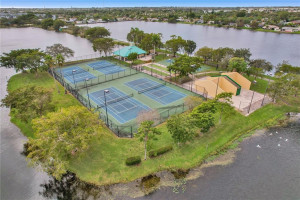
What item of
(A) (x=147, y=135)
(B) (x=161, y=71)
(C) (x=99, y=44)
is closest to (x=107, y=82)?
(B) (x=161, y=71)

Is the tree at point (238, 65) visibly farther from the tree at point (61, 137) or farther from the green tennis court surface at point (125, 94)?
the tree at point (61, 137)

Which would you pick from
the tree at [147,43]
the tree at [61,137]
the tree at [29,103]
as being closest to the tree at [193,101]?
the tree at [61,137]

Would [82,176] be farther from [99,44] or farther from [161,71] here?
[99,44]

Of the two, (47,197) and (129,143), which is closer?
(47,197)

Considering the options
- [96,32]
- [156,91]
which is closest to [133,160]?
[156,91]

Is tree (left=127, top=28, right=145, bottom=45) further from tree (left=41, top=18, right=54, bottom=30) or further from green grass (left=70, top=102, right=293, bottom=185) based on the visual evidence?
tree (left=41, top=18, right=54, bottom=30)

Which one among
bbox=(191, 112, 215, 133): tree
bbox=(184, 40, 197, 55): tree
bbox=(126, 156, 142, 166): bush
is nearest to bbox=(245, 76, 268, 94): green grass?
bbox=(191, 112, 215, 133): tree
